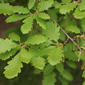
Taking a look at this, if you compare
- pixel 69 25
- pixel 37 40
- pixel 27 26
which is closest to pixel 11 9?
pixel 27 26

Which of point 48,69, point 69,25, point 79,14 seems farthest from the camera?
point 48,69

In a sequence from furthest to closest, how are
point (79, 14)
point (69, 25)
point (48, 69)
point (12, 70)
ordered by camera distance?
1. point (48, 69)
2. point (69, 25)
3. point (79, 14)
4. point (12, 70)

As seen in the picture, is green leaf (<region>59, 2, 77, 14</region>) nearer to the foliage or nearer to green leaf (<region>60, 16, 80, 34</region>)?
the foliage

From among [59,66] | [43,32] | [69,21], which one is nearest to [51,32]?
[43,32]

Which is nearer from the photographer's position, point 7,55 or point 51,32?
point 7,55

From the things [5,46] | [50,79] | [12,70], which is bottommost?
[50,79]

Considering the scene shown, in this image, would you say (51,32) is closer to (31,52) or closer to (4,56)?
(31,52)

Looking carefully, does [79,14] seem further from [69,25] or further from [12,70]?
[12,70]

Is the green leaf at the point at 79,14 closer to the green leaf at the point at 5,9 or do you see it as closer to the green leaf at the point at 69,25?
the green leaf at the point at 69,25
